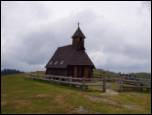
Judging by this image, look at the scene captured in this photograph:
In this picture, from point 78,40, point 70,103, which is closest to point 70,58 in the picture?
point 78,40

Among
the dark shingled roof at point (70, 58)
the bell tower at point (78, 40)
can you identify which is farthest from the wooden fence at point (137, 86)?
the bell tower at point (78, 40)

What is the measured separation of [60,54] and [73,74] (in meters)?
8.25

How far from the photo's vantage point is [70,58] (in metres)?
47.4

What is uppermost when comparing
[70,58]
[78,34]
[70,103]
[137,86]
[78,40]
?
[78,34]

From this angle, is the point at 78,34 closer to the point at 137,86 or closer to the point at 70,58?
the point at 70,58

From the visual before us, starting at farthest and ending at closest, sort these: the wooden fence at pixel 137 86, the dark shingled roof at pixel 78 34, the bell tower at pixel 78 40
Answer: the dark shingled roof at pixel 78 34 < the bell tower at pixel 78 40 < the wooden fence at pixel 137 86

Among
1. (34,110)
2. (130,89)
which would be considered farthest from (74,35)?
(34,110)

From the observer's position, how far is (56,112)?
2347cm

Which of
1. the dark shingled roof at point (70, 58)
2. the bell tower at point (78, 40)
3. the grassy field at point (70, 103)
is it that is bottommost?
the grassy field at point (70, 103)

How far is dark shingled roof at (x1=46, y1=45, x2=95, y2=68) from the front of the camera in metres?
46.7

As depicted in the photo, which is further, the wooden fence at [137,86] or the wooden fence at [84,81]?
the wooden fence at [137,86]

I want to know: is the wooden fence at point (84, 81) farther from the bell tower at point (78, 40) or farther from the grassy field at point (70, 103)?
the bell tower at point (78, 40)

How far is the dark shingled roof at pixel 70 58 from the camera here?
153 ft

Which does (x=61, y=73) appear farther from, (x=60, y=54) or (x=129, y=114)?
(x=129, y=114)
